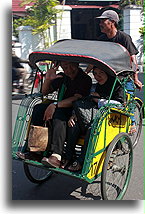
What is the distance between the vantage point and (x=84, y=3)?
16.4m

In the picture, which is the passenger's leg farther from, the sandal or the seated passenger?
the sandal

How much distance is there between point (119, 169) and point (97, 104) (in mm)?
722

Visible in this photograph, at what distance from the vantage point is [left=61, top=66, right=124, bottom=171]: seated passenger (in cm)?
295

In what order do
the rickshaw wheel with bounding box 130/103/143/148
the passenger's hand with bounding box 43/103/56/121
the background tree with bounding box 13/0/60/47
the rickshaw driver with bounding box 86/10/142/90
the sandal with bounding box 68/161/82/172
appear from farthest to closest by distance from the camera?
the background tree with bounding box 13/0/60/47 → the rickshaw wheel with bounding box 130/103/143/148 → the rickshaw driver with bounding box 86/10/142/90 → the passenger's hand with bounding box 43/103/56/121 → the sandal with bounding box 68/161/82/172

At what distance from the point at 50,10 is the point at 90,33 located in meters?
9.19

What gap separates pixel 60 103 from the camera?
3.23 m

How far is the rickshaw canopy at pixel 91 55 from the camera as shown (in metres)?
2.92

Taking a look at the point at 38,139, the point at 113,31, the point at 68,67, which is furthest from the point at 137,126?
the point at 38,139

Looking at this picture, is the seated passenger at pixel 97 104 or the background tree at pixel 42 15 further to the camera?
the background tree at pixel 42 15

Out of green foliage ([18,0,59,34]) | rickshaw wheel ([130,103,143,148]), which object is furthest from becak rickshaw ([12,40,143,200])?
green foliage ([18,0,59,34])

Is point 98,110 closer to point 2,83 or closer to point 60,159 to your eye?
point 60,159

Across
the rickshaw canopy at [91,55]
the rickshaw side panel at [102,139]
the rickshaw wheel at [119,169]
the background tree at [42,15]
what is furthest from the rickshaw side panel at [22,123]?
the background tree at [42,15]

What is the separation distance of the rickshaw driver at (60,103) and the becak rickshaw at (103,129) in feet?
0.40

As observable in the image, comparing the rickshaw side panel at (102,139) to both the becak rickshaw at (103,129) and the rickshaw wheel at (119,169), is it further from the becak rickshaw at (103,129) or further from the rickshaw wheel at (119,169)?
the rickshaw wheel at (119,169)
